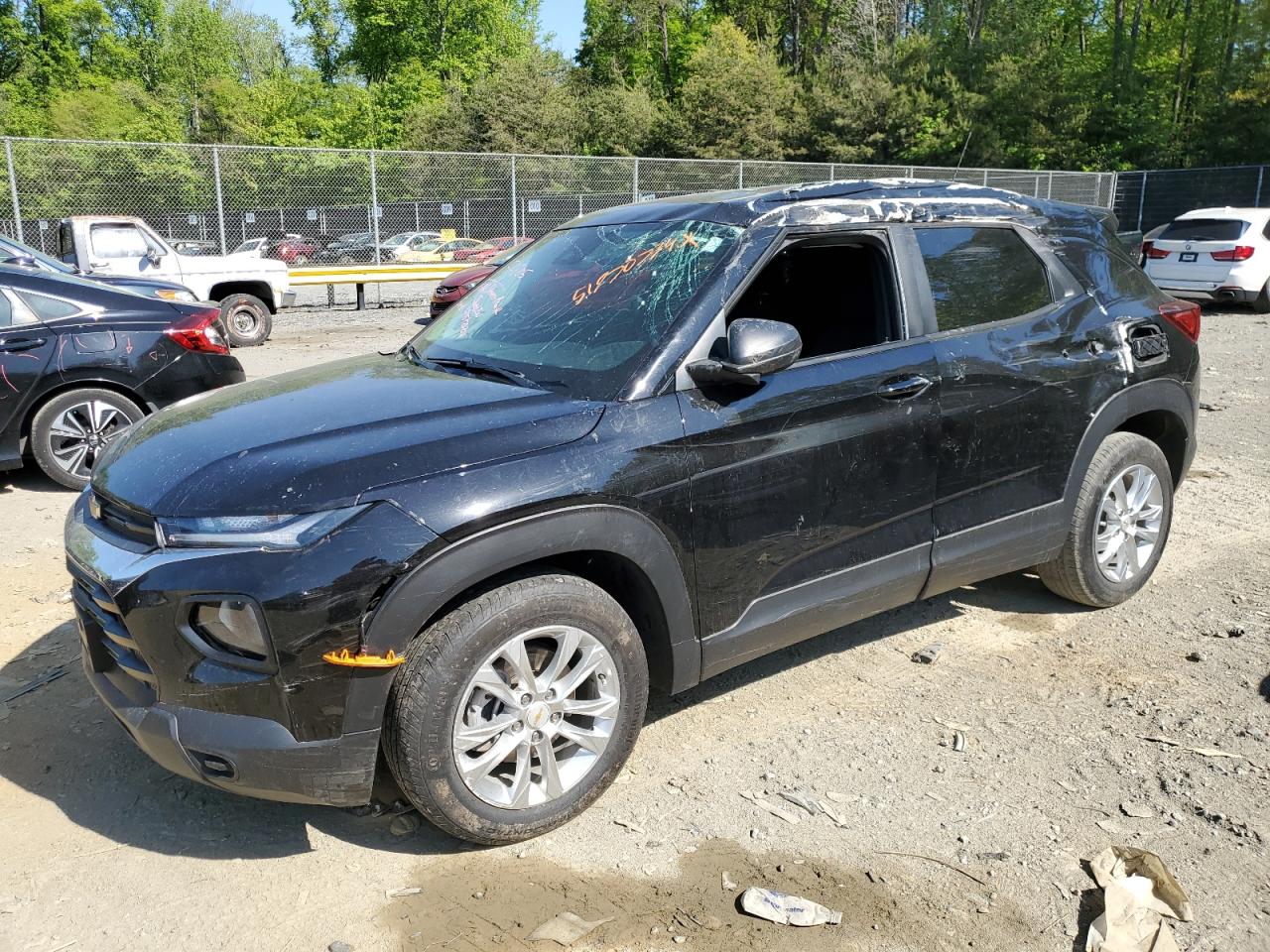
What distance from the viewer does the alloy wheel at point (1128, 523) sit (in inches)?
176

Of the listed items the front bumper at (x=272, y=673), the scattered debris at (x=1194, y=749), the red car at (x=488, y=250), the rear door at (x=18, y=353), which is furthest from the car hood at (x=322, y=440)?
the red car at (x=488, y=250)

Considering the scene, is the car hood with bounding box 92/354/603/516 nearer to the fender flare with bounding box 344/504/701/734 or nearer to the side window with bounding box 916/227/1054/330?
the fender flare with bounding box 344/504/701/734

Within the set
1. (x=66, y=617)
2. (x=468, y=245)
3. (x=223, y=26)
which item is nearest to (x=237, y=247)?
(x=468, y=245)

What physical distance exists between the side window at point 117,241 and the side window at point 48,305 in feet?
27.1

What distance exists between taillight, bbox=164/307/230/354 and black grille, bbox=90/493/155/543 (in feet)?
13.4

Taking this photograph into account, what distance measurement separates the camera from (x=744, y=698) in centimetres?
388

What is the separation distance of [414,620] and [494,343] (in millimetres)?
1377

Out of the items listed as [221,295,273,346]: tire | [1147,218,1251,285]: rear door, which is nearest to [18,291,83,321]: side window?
[221,295,273,346]: tire

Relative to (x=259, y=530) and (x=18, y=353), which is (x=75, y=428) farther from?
(x=259, y=530)

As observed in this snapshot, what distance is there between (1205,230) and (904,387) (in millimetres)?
14699

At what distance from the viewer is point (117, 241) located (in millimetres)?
14055

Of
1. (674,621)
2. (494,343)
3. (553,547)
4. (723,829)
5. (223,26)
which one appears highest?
(223,26)

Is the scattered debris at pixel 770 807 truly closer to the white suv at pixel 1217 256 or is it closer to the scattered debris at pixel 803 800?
the scattered debris at pixel 803 800

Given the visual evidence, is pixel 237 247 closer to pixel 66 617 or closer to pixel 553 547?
pixel 66 617
